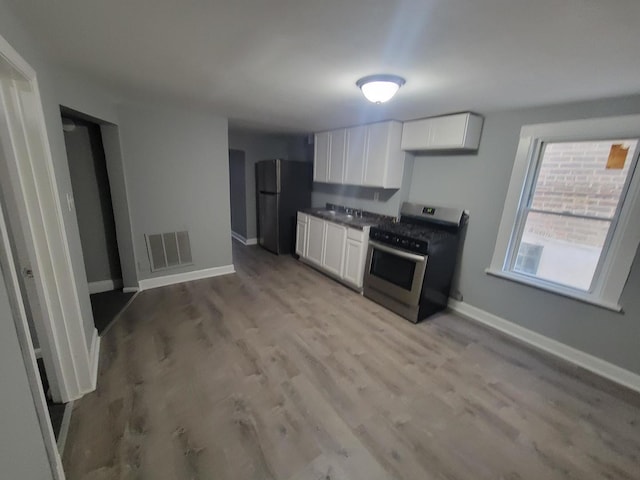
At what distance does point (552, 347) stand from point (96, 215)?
200 inches

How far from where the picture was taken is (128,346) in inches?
91.4

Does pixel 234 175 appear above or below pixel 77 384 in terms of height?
above

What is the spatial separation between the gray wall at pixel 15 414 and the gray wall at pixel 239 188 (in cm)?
455

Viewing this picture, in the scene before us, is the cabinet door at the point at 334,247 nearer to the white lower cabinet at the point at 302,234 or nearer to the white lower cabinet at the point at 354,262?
the white lower cabinet at the point at 354,262

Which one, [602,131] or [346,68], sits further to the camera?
[602,131]

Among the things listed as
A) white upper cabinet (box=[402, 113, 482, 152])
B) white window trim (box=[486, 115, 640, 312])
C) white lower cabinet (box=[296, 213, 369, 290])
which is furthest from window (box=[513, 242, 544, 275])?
white lower cabinet (box=[296, 213, 369, 290])

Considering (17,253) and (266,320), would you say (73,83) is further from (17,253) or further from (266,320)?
(266,320)

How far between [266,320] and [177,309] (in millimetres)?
1032

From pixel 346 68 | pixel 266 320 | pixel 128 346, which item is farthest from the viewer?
pixel 266 320

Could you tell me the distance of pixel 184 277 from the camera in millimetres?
3666

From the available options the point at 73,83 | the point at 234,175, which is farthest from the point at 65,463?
the point at 234,175

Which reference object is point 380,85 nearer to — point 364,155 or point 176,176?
point 364,155

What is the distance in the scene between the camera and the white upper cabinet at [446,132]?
2674 millimetres

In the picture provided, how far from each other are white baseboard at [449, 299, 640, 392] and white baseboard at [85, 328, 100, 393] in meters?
3.49
